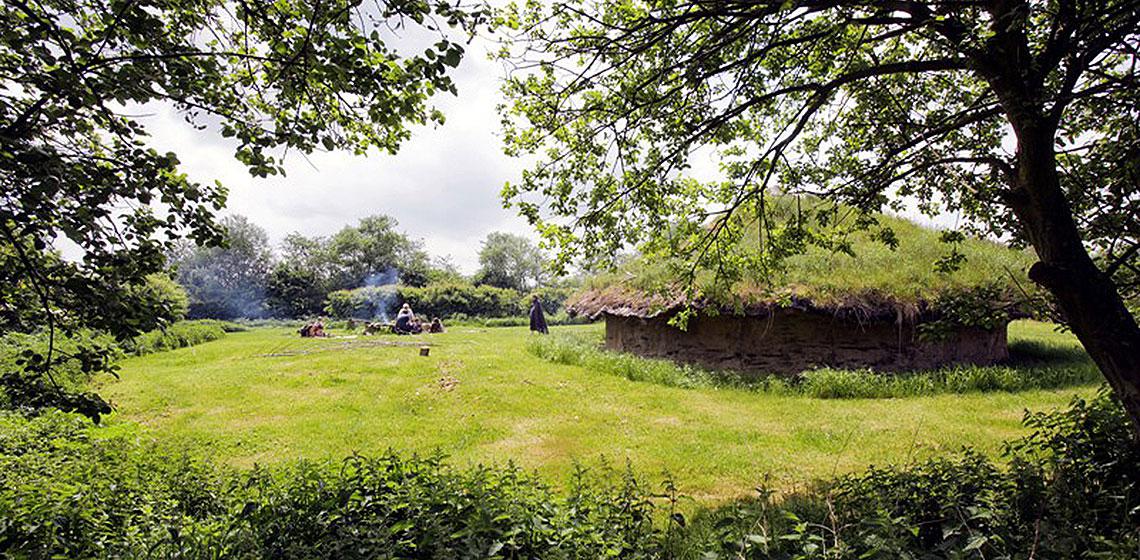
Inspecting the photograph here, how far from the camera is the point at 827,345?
1172 cm

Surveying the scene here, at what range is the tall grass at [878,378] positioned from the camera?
10117 millimetres

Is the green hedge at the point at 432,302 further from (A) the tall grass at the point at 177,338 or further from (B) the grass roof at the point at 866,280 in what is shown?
(B) the grass roof at the point at 866,280

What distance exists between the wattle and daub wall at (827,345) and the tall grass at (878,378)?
35 cm

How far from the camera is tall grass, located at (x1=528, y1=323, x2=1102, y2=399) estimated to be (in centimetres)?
1012

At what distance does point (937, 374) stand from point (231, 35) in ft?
43.0

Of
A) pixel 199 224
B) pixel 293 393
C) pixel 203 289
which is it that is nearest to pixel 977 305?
pixel 199 224

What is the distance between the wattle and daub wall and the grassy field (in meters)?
1.74

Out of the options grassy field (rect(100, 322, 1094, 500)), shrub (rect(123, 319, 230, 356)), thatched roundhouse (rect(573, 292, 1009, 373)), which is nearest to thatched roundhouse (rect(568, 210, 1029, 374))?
thatched roundhouse (rect(573, 292, 1009, 373))

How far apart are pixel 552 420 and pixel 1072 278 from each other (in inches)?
263

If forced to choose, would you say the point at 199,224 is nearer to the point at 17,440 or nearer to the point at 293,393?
the point at 17,440

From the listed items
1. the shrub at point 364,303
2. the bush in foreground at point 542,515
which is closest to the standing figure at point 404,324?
the shrub at point 364,303

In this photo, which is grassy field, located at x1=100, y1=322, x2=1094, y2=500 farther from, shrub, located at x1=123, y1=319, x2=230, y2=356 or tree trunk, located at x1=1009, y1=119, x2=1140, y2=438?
shrub, located at x1=123, y1=319, x2=230, y2=356

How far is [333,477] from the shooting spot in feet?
12.6

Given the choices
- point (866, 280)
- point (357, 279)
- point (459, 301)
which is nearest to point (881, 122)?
point (866, 280)
